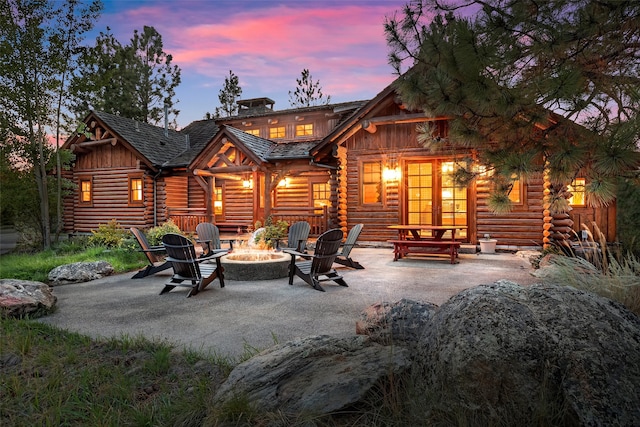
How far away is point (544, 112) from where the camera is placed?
3.29 m

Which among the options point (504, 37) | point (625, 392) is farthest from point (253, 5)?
point (625, 392)

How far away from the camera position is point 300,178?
18.0 m

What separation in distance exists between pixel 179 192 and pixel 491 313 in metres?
19.6

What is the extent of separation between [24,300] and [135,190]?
14.3 meters

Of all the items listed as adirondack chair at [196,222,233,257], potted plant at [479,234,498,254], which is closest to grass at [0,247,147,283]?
adirondack chair at [196,222,233,257]

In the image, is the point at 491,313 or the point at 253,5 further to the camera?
the point at 253,5

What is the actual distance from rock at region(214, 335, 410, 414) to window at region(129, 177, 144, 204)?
56.9 ft

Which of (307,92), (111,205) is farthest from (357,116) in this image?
(307,92)

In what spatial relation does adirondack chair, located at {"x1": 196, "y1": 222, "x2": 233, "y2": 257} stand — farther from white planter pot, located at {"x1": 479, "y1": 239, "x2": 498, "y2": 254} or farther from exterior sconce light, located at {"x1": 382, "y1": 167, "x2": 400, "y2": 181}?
white planter pot, located at {"x1": 479, "y1": 239, "x2": 498, "y2": 254}

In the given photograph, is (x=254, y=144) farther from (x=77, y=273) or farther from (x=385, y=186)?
(x=77, y=273)

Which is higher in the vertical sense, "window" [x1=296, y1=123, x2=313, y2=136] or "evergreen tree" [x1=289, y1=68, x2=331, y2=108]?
"evergreen tree" [x1=289, y1=68, x2=331, y2=108]

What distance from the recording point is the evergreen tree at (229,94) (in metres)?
37.0

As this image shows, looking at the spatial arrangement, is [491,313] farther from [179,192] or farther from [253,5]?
[179,192]

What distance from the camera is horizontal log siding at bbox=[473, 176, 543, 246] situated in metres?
10.9
